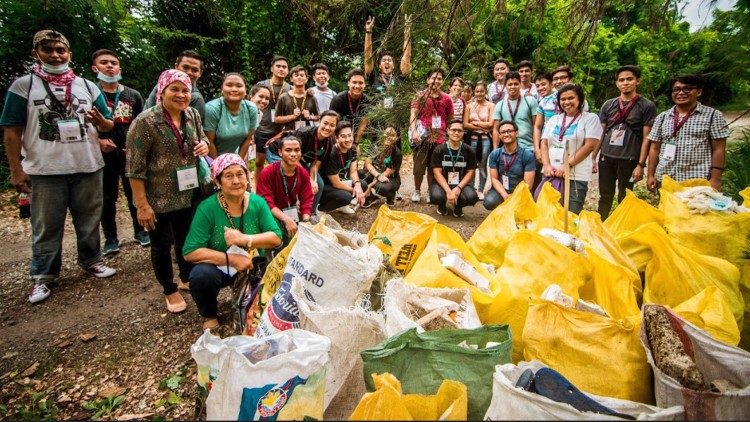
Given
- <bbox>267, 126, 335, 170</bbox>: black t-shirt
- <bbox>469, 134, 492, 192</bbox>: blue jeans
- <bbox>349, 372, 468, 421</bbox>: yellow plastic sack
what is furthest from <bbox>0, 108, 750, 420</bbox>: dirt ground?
<bbox>469, 134, 492, 192</bbox>: blue jeans

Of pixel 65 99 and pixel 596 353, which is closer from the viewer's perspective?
pixel 596 353

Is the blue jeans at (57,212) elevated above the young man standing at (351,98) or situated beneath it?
situated beneath

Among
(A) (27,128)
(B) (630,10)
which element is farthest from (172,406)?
(B) (630,10)

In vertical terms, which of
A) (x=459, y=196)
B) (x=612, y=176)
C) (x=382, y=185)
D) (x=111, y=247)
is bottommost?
(x=111, y=247)

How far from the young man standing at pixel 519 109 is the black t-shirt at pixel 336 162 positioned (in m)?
2.06

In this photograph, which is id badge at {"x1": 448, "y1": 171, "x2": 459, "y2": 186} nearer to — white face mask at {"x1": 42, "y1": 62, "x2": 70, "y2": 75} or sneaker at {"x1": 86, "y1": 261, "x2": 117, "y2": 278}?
sneaker at {"x1": 86, "y1": 261, "x2": 117, "y2": 278}

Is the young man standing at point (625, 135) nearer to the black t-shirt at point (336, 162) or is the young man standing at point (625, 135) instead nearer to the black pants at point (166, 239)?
the black t-shirt at point (336, 162)

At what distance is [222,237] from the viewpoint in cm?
232

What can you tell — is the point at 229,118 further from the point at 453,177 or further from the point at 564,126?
the point at 564,126

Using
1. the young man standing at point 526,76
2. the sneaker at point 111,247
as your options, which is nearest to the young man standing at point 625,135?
Answer: the young man standing at point 526,76

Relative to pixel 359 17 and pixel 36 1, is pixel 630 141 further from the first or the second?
pixel 36 1

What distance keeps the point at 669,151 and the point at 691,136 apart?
7.8 inches

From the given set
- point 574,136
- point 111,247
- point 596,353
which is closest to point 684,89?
point 574,136

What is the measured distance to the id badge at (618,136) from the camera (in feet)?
12.9
